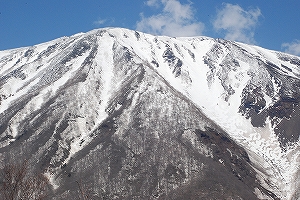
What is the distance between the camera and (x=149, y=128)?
121m

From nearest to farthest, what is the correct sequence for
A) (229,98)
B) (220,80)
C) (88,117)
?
(88,117)
(229,98)
(220,80)

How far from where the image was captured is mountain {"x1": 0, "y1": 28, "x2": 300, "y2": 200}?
326ft

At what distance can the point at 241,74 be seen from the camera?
187625 millimetres

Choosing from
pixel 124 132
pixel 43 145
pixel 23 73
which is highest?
pixel 23 73

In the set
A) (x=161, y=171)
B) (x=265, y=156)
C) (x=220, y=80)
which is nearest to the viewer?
(x=161, y=171)

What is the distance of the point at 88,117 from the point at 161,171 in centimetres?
4262

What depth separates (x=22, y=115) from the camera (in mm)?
134750

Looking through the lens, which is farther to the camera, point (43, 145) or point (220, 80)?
point (220, 80)

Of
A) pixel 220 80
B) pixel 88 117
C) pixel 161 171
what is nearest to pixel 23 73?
pixel 88 117

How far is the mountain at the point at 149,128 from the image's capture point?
99.3m

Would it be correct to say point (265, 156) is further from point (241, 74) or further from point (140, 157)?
point (241, 74)

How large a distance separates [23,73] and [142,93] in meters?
78.7

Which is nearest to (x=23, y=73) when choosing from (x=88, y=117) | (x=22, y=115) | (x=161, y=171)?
(x=22, y=115)

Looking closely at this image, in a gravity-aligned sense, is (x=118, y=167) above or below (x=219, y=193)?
above
